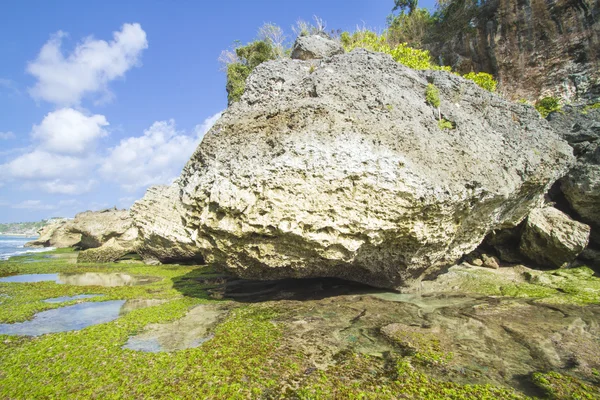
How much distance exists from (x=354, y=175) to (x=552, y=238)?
25.9ft

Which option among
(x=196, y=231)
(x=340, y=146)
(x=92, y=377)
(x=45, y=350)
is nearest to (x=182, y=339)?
(x=92, y=377)

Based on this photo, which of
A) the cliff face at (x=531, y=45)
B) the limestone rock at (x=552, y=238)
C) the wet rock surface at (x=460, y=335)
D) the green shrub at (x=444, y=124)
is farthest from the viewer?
the cliff face at (x=531, y=45)

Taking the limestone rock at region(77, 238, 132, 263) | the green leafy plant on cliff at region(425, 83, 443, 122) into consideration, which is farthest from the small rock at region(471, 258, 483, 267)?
the limestone rock at region(77, 238, 132, 263)

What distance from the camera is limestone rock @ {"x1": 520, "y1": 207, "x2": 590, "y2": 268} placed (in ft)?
33.2

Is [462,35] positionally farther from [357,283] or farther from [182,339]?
[182,339]

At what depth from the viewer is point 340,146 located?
7.18 m

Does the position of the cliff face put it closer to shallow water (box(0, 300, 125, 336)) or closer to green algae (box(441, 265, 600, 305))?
green algae (box(441, 265, 600, 305))

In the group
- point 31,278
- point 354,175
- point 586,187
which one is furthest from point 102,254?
point 586,187

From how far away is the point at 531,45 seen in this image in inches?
864

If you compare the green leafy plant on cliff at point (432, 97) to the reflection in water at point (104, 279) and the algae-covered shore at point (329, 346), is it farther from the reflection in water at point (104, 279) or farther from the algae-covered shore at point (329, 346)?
the reflection in water at point (104, 279)

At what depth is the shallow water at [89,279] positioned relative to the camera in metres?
12.4

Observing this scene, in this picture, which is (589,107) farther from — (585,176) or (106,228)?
(106,228)

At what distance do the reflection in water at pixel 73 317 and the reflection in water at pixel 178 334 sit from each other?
1.67 meters

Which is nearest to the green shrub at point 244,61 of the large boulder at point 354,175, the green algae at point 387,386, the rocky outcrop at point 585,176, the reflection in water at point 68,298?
the large boulder at point 354,175
